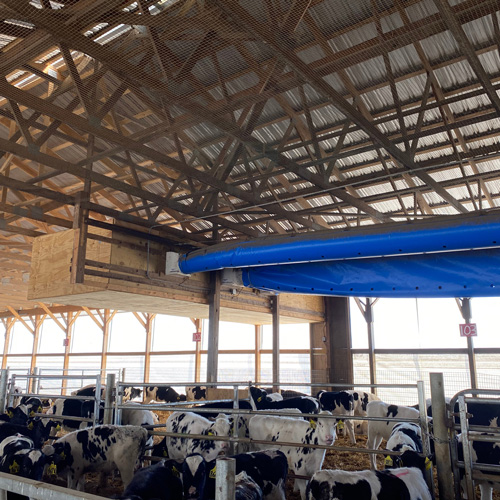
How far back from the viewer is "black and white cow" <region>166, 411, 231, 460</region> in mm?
6293

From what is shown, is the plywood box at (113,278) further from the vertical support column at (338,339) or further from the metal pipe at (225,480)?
the metal pipe at (225,480)

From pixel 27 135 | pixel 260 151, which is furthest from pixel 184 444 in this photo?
pixel 27 135

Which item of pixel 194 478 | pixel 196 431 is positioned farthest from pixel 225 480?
pixel 196 431

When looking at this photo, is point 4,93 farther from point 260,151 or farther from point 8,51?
point 260,151

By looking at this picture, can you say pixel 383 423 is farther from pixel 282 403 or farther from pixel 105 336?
pixel 105 336

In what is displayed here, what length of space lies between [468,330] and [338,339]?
14.9 ft

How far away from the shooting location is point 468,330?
1438cm

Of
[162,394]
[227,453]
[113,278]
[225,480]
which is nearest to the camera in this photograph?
[225,480]

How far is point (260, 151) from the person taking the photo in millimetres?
6836

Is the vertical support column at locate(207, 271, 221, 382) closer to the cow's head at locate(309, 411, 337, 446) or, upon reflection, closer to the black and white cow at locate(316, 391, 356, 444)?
the black and white cow at locate(316, 391, 356, 444)

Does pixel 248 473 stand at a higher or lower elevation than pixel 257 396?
lower

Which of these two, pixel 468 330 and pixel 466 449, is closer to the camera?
pixel 466 449

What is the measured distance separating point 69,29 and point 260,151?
3142 millimetres

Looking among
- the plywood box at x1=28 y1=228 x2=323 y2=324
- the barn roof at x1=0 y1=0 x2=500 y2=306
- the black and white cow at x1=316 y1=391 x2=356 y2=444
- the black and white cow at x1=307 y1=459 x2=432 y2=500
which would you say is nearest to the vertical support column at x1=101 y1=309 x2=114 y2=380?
the barn roof at x1=0 y1=0 x2=500 y2=306
